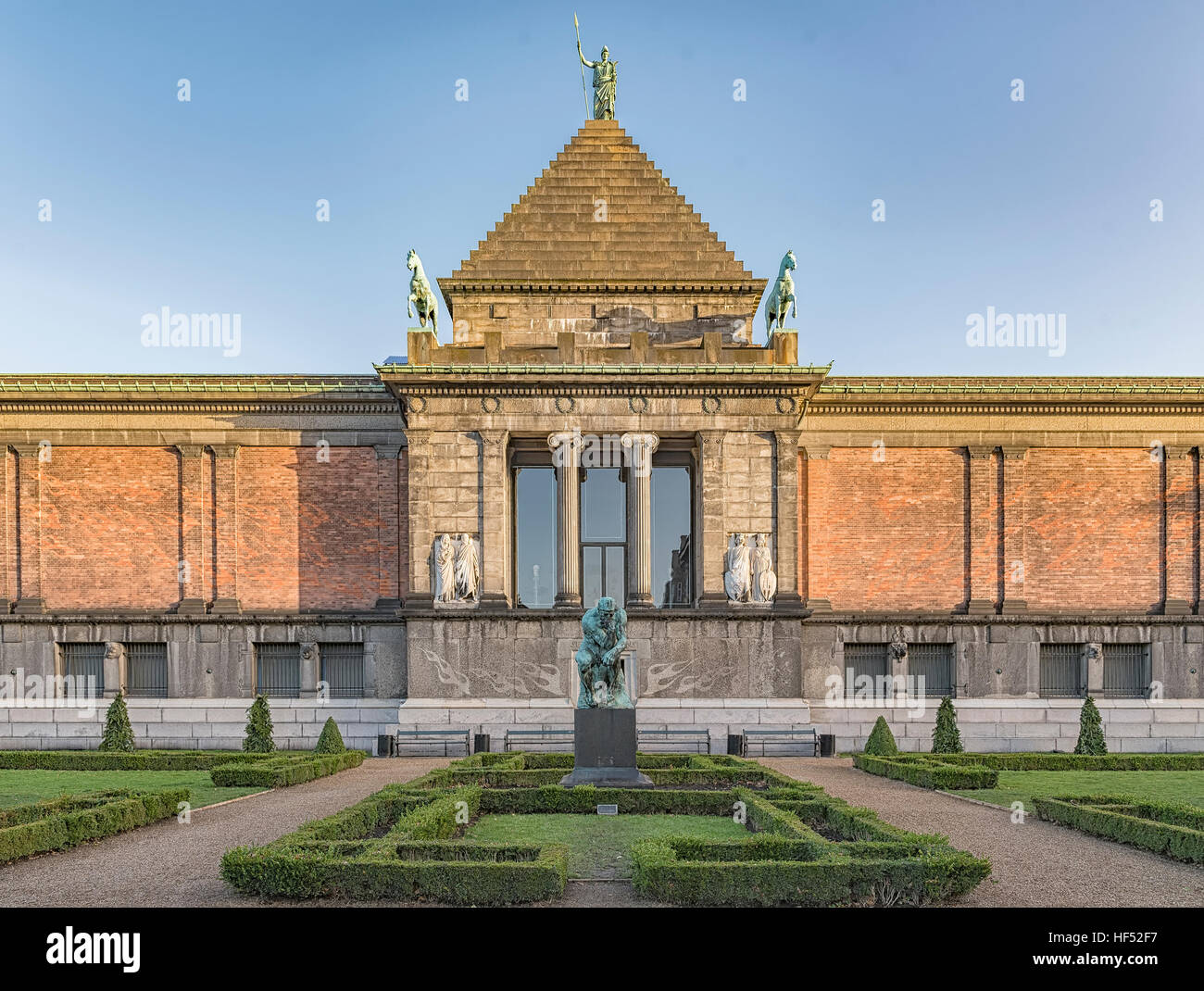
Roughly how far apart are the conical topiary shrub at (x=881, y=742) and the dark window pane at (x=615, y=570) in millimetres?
11610

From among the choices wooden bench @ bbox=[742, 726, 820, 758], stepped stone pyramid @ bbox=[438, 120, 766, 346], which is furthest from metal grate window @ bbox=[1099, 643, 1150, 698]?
stepped stone pyramid @ bbox=[438, 120, 766, 346]

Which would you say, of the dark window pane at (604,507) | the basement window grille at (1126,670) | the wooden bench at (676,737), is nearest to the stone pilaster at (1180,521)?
the basement window grille at (1126,670)

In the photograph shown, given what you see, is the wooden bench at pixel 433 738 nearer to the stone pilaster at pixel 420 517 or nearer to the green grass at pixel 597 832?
the stone pilaster at pixel 420 517

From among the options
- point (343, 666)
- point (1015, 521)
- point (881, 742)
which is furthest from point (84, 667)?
point (1015, 521)

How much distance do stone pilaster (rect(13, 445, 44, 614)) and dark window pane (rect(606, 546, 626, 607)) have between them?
68.6 feet

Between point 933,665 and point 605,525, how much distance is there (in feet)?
43.8

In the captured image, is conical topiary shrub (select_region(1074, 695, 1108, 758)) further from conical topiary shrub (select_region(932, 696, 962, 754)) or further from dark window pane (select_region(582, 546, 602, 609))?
dark window pane (select_region(582, 546, 602, 609))

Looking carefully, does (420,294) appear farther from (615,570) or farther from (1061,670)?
(1061,670)

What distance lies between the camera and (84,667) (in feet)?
126

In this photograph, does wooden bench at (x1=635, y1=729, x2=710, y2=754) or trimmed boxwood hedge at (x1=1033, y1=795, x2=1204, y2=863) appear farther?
wooden bench at (x1=635, y1=729, x2=710, y2=754)

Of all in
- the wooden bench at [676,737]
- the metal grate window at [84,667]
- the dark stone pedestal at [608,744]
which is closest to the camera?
the dark stone pedestal at [608,744]

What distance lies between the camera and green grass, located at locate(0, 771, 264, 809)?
78.1 feet

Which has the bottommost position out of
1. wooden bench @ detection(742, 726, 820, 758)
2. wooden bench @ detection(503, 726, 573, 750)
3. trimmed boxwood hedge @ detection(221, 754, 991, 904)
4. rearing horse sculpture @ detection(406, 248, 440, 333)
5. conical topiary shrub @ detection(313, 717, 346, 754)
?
wooden bench @ detection(742, 726, 820, 758)

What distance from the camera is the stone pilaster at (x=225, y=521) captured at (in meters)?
39.1
